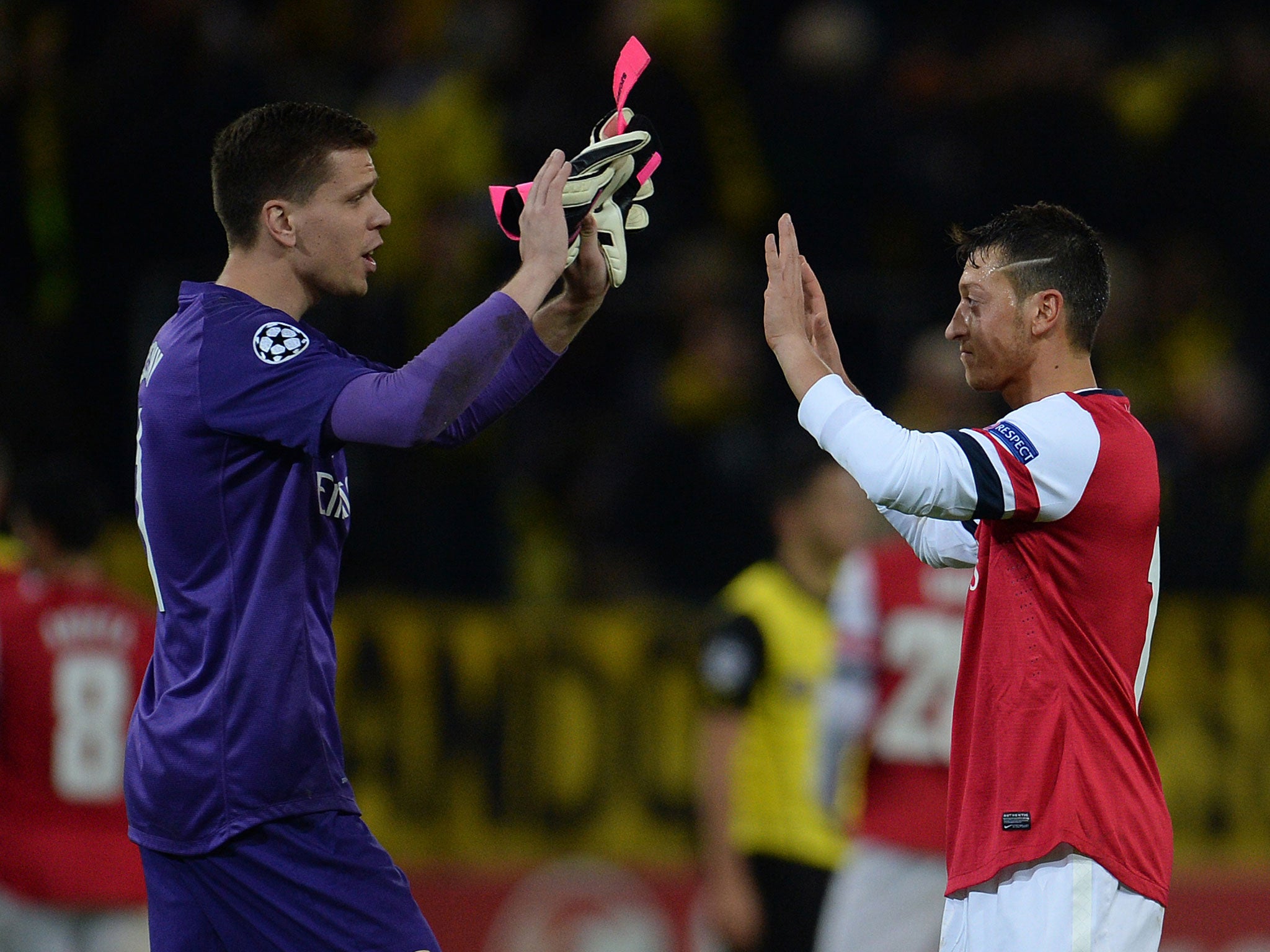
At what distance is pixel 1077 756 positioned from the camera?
3.53 m

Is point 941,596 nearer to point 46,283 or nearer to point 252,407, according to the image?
point 252,407

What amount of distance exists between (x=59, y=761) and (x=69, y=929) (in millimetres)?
624

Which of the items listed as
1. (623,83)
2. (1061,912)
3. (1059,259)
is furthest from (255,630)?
(1059,259)

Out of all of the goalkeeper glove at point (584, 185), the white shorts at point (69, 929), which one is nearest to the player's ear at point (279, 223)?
the goalkeeper glove at point (584, 185)

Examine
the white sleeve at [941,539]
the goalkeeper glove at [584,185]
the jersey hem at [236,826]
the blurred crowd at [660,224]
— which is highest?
the blurred crowd at [660,224]

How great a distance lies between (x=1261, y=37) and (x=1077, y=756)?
31.6 ft

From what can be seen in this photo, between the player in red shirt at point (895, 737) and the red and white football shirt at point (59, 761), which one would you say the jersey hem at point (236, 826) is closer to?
the red and white football shirt at point (59, 761)

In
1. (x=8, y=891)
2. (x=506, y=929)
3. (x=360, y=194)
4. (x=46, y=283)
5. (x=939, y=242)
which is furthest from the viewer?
(x=939, y=242)

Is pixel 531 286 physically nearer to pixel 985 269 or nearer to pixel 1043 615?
pixel 985 269

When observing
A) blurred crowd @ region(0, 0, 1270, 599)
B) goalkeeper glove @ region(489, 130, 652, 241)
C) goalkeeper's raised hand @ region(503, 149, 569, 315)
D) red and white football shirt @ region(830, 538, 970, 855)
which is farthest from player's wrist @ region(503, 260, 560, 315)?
blurred crowd @ region(0, 0, 1270, 599)

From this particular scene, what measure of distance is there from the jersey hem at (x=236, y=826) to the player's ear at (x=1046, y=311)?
70.4 inches

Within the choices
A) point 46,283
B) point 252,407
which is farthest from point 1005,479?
point 46,283

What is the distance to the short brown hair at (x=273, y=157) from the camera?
3727mm

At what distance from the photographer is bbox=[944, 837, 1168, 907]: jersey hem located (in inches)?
137
